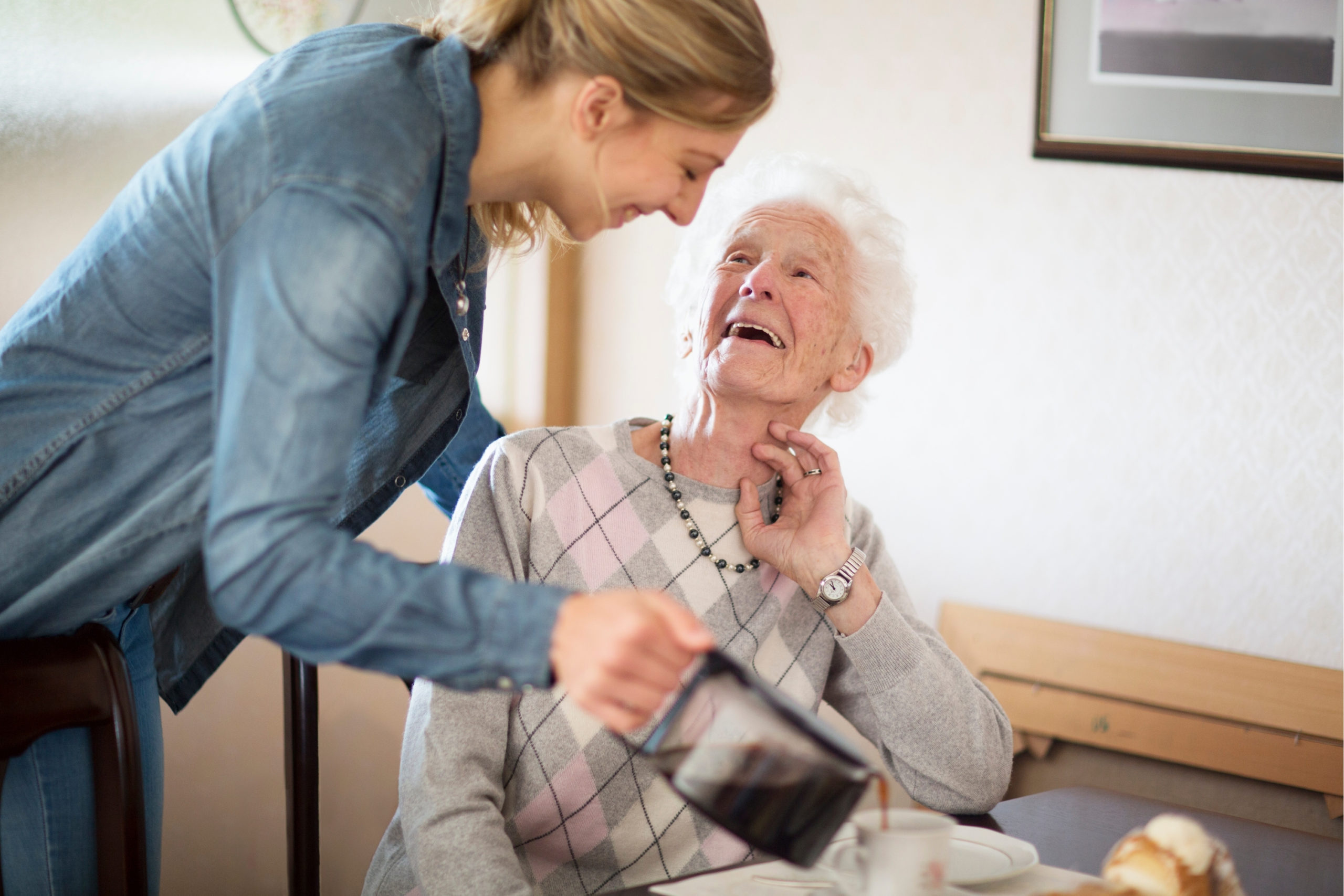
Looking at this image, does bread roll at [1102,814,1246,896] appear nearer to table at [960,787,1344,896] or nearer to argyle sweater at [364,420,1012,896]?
table at [960,787,1344,896]

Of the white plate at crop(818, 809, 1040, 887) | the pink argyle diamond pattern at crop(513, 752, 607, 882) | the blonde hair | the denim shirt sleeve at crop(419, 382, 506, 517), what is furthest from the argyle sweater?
the blonde hair

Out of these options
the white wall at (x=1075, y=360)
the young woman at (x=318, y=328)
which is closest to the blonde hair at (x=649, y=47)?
the young woman at (x=318, y=328)

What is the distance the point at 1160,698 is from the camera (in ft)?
6.58

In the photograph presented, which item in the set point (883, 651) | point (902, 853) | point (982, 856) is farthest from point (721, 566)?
point (902, 853)

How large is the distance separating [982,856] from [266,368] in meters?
0.71

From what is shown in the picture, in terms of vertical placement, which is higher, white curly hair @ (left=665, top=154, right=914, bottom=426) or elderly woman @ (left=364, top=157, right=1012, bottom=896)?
white curly hair @ (left=665, top=154, right=914, bottom=426)

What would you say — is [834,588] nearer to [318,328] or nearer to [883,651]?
[883,651]

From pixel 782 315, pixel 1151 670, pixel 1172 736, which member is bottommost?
pixel 1172 736

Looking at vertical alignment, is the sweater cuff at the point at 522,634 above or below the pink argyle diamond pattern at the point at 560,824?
above

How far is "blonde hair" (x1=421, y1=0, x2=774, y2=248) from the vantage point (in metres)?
0.76

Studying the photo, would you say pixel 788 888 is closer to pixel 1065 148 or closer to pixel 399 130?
pixel 399 130

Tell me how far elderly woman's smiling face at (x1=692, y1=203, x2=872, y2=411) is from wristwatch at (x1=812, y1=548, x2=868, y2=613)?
25 centimetres

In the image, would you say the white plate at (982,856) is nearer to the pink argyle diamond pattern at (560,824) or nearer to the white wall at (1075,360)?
the pink argyle diamond pattern at (560,824)

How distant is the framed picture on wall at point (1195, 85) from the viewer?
6.28 feet
